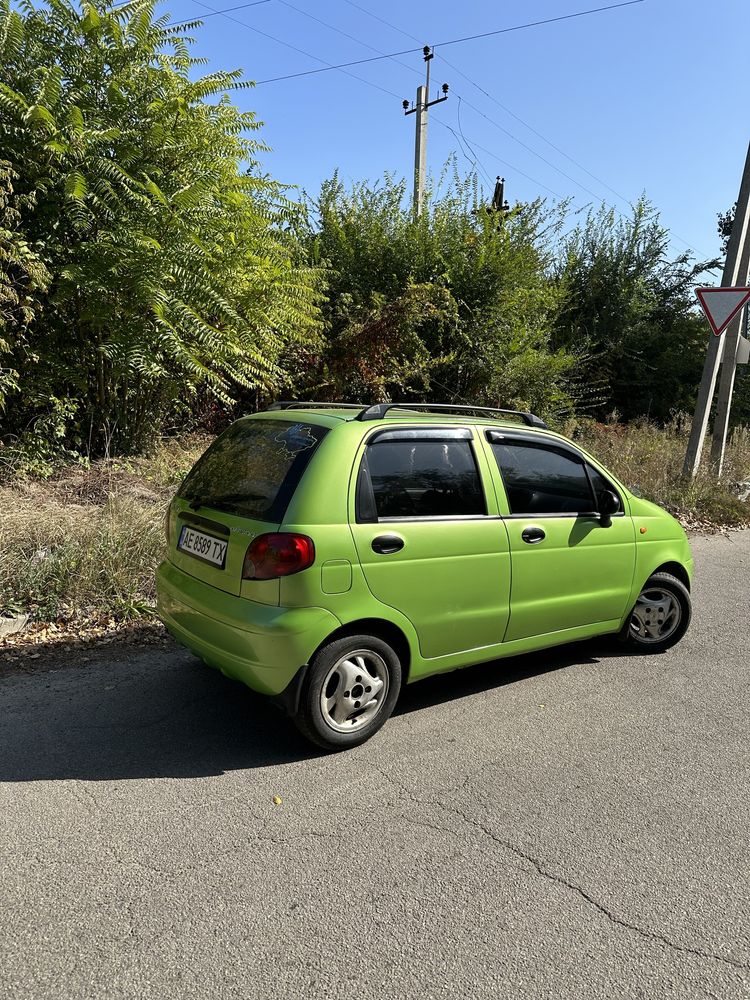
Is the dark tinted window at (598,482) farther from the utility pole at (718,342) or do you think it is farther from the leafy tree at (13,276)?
the utility pole at (718,342)

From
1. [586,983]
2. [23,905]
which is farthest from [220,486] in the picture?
[586,983]

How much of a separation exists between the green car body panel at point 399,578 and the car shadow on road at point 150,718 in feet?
1.37

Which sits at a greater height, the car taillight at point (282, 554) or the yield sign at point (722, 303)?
the yield sign at point (722, 303)

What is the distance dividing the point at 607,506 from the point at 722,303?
24.0 feet

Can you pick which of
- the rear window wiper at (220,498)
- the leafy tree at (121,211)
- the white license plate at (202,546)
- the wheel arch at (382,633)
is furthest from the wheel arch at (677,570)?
the leafy tree at (121,211)

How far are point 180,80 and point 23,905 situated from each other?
8.01 metres

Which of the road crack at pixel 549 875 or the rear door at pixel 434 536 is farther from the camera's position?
the rear door at pixel 434 536

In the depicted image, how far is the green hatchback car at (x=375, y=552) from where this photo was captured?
3.44 metres

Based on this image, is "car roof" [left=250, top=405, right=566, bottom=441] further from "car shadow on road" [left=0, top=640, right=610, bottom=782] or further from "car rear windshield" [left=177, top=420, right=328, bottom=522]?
"car shadow on road" [left=0, top=640, right=610, bottom=782]

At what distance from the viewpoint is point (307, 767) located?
3.51 m

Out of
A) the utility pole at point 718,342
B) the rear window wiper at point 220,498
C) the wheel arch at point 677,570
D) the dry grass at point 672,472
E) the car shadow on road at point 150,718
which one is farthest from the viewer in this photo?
the utility pole at point 718,342

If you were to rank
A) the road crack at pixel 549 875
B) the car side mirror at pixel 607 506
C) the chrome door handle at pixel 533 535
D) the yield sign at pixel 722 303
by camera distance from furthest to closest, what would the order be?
1. the yield sign at pixel 722 303
2. the car side mirror at pixel 607 506
3. the chrome door handle at pixel 533 535
4. the road crack at pixel 549 875

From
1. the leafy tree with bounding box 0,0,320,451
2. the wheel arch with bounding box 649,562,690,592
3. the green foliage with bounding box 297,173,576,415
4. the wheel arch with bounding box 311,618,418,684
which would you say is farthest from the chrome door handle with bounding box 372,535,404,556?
the green foliage with bounding box 297,173,576,415

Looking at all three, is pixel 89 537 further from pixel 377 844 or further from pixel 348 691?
pixel 377 844
